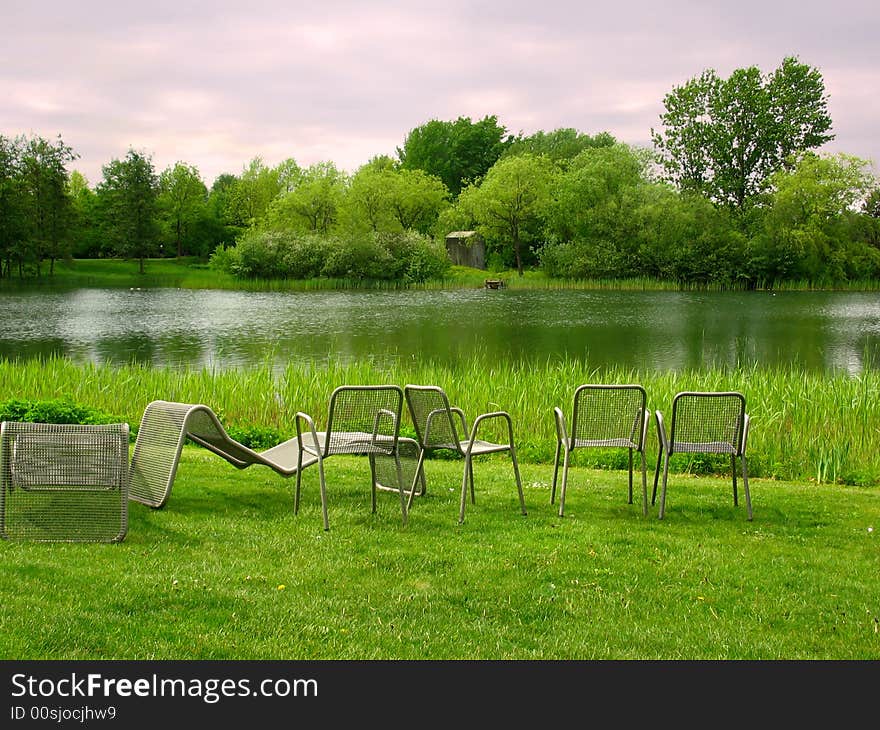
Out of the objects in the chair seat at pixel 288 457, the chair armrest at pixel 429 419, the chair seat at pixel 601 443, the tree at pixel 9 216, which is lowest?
the chair seat at pixel 288 457

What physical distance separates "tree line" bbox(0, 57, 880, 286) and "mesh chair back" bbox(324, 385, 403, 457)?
165 feet

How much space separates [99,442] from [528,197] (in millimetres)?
58821

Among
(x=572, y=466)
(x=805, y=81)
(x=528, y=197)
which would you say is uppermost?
(x=805, y=81)

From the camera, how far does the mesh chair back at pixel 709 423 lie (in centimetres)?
634

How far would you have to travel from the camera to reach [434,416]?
6.25 meters

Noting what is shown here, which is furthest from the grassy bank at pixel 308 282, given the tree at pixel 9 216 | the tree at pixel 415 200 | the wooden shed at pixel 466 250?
the tree at pixel 415 200

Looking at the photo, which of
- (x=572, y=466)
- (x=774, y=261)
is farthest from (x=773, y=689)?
(x=774, y=261)

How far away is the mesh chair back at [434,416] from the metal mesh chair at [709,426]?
5.03 feet

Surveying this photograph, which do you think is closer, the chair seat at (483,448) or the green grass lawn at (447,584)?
the green grass lawn at (447,584)

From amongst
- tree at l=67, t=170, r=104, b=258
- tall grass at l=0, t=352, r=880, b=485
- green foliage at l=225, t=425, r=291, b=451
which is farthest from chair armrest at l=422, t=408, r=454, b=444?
tree at l=67, t=170, r=104, b=258

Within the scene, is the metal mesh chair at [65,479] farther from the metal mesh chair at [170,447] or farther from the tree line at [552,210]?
the tree line at [552,210]

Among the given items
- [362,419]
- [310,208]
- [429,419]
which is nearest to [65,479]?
[362,419]

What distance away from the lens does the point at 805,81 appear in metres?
63.9

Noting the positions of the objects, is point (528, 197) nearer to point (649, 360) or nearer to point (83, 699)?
point (649, 360)
